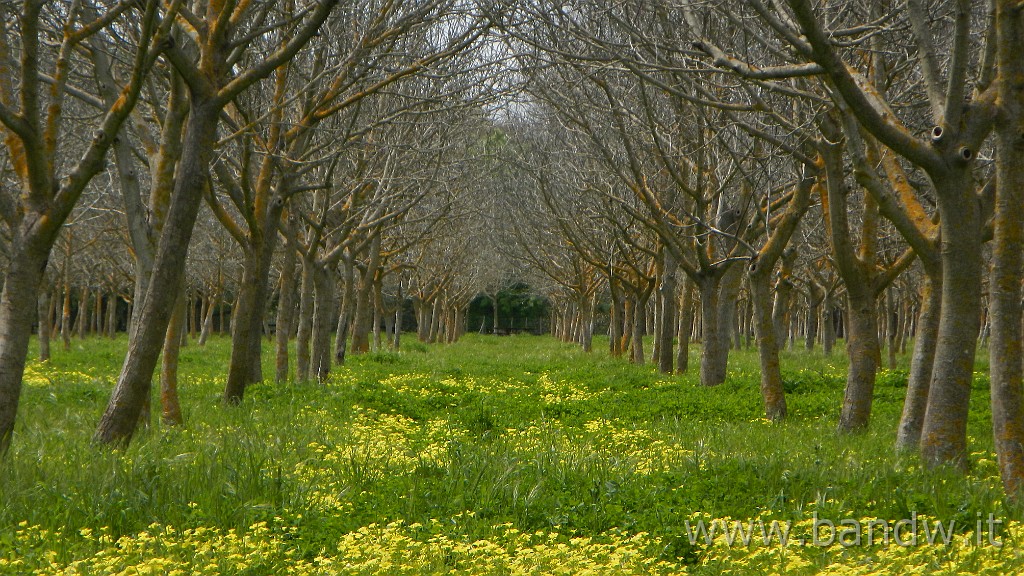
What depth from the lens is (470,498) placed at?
18.4 ft

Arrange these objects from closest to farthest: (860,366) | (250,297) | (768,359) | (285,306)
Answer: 1. (860,366)
2. (768,359)
3. (250,297)
4. (285,306)

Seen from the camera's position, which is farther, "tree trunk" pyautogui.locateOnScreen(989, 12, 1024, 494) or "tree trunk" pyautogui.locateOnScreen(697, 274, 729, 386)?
"tree trunk" pyautogui.locateOnScreen(697, 274, 729, 386)

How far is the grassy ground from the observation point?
4340 millimetres

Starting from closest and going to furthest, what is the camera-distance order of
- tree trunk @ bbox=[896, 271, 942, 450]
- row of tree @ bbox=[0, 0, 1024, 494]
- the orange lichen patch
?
row of tree @ bbox=[0, 0, 1024, 494] → the orange lichen patch → tree trunk @ bbox=[896, 271, 942, 450]

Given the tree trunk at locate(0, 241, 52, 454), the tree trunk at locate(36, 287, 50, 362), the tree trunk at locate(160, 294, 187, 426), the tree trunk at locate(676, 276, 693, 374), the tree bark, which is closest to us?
the tree trunk at locate(0, 241, 52, 454)

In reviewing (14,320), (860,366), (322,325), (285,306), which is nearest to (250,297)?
(285,306)

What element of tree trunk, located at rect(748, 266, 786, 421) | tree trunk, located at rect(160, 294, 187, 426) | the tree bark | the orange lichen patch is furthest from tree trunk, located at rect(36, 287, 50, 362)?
the orange lichen patch

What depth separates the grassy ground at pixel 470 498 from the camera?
4340mm

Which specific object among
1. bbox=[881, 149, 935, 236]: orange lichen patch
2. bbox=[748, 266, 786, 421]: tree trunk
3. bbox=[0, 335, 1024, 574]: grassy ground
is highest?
bbox=[881, 149, 935, 236]: orange lichen patch

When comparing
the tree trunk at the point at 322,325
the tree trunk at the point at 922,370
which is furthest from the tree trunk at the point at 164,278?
the tree trunk at the point at 322,325

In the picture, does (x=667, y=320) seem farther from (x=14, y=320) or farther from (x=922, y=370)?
(x=14, y=320)

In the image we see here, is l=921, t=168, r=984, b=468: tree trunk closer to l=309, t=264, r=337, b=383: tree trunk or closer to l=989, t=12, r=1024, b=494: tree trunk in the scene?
l=989, t=12, r=1024, b=494: tree trunk

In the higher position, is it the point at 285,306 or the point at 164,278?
the point at 164,278

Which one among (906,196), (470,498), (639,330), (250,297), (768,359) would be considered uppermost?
(906,196)
